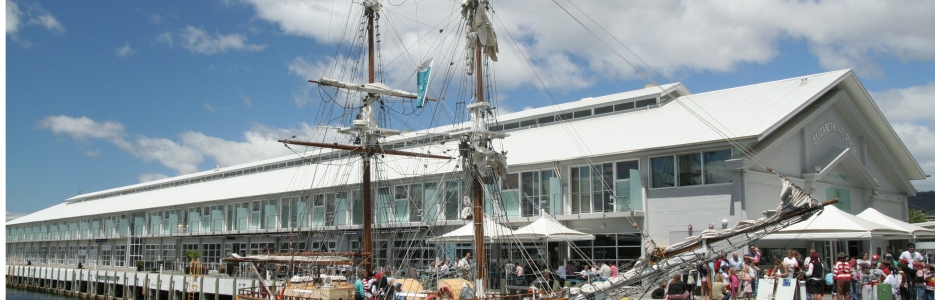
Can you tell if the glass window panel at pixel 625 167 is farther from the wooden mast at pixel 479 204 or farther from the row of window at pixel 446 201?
the wooden mast at pixel 479 204

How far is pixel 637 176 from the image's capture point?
91.9 feet

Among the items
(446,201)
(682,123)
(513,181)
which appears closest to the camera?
(682,123)

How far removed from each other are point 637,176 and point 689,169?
190 cm

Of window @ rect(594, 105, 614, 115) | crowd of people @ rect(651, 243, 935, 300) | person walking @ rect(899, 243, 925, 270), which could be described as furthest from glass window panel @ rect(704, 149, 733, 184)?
window @ rect(594, 105, 614, 115)

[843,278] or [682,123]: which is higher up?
[682,123]

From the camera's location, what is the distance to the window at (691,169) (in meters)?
26.1

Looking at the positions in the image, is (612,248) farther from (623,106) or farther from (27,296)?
(27,296)

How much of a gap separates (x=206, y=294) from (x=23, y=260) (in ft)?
177

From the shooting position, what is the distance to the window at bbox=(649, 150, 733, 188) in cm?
2612

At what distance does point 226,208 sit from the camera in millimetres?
49219

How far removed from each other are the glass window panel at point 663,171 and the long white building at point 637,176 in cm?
4

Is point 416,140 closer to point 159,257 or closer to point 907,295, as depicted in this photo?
point 159,257

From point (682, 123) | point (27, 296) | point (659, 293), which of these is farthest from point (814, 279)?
point (27, 296)

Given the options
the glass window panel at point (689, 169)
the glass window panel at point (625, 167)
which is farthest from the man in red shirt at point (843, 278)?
the glass window panel at point (625, 167)
